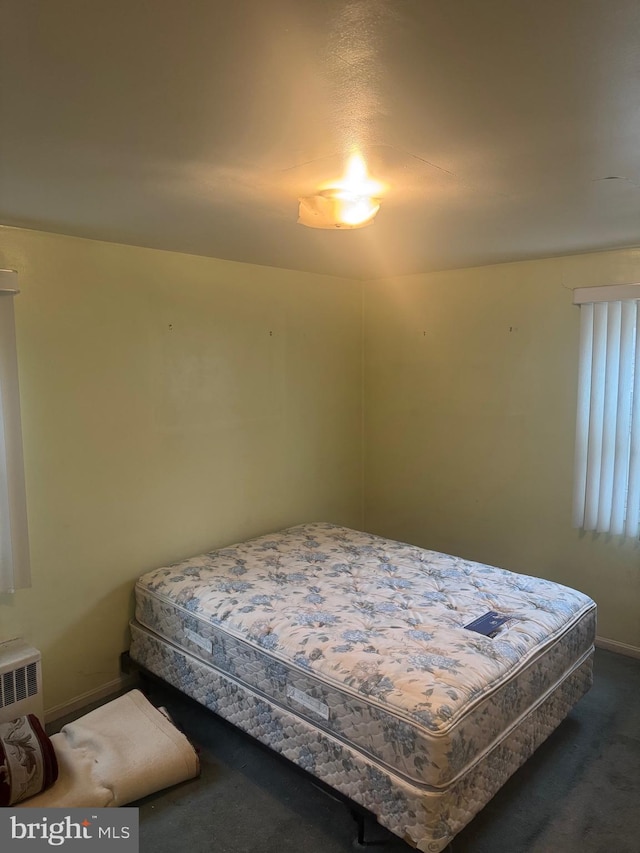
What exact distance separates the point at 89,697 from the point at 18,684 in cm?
50

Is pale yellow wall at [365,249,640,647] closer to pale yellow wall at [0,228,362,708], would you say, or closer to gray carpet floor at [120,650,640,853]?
pale yellow wall at [0,228,362,708]

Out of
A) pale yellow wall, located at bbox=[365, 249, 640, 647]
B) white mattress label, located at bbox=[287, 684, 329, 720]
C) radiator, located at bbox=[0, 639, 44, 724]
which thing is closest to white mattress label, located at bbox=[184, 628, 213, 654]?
white mattress label, located at bbox=[287, 684, 329, 720]

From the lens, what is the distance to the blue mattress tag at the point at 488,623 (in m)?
2.36

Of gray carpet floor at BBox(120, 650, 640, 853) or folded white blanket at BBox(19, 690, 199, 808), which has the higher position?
folded white blanket at BBox(19, 690, 199, 808)

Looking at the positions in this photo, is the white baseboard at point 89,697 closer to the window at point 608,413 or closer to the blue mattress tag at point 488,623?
the blue mattress tag at point 488,623

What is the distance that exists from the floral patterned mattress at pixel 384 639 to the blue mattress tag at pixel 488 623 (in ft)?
0.10

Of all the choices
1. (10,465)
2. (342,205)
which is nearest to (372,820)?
(10,465)

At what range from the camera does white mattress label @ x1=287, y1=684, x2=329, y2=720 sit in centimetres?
209

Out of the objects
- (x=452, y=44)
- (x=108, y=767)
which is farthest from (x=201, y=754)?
(x=452, y=44)

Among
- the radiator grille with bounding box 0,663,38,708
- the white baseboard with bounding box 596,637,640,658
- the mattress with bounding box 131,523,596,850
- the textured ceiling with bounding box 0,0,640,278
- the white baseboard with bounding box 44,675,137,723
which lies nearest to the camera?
the textured ceiling with bounding box 0,0,640,278

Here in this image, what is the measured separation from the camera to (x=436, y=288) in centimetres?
397

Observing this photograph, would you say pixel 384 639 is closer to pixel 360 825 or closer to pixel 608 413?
pixel 360 825

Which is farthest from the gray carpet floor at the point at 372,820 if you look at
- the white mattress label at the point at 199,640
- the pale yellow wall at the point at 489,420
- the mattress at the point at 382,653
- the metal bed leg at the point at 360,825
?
the pale yellow wall at the point at 489,420

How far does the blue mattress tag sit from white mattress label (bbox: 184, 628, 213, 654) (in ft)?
3.68
